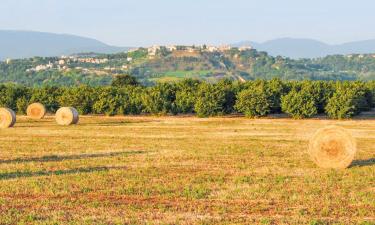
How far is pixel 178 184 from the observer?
20.4 meters

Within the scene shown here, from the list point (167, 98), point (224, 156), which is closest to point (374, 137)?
point (224, 156)

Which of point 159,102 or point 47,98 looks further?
point 47,98

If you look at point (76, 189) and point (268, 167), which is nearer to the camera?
point (76, 189)

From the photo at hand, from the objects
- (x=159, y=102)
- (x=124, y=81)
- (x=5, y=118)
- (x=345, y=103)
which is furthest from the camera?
(x=124, y=81)

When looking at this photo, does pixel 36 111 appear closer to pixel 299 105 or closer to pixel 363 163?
pixel 299 105

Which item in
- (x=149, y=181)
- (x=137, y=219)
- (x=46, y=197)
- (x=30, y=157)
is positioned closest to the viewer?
(x=137, y=219)

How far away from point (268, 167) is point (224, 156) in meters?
4.05

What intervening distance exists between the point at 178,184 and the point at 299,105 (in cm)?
4380

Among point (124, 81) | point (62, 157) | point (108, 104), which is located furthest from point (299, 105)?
point (124, 81)

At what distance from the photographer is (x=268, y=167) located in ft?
80.7

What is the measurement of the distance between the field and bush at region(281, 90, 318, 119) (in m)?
28.4

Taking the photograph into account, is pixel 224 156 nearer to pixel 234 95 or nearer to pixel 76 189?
pixel 76 189

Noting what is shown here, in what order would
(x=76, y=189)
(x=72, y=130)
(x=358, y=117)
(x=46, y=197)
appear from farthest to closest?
(x=358, y=117) → (x=72, y=130) → (x=76, y=189) → (x=46, y=197)

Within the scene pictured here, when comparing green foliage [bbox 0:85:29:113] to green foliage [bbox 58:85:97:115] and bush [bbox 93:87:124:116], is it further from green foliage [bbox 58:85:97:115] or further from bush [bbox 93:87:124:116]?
bush [bbox 93:87:124:116]
